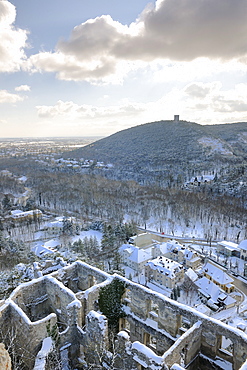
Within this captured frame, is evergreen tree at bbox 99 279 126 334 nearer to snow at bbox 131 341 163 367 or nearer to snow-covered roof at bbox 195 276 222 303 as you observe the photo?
snow at bbox 131 341 163 367

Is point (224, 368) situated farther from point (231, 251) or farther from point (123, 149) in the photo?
point (123, 149)

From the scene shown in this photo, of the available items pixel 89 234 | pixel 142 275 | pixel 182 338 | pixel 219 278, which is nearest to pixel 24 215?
pixel 89 234

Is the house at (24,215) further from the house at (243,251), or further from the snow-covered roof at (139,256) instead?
the house at (243,251)

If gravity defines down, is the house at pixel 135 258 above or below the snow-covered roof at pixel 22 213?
below

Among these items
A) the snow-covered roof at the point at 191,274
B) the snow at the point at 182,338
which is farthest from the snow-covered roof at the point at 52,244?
the snow at the point at 182,338

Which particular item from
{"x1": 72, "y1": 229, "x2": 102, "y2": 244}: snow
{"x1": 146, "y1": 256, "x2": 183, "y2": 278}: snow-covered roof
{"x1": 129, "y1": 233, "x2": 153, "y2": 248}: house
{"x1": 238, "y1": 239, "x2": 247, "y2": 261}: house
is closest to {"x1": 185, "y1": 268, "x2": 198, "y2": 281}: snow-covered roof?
{"x1": 146, "y1": 256, "x2": 183, "y2": 278}: snow-covered roof

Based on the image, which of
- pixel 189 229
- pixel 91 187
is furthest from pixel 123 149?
pixel 189 229

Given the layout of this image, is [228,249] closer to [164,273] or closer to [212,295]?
[212,295]
